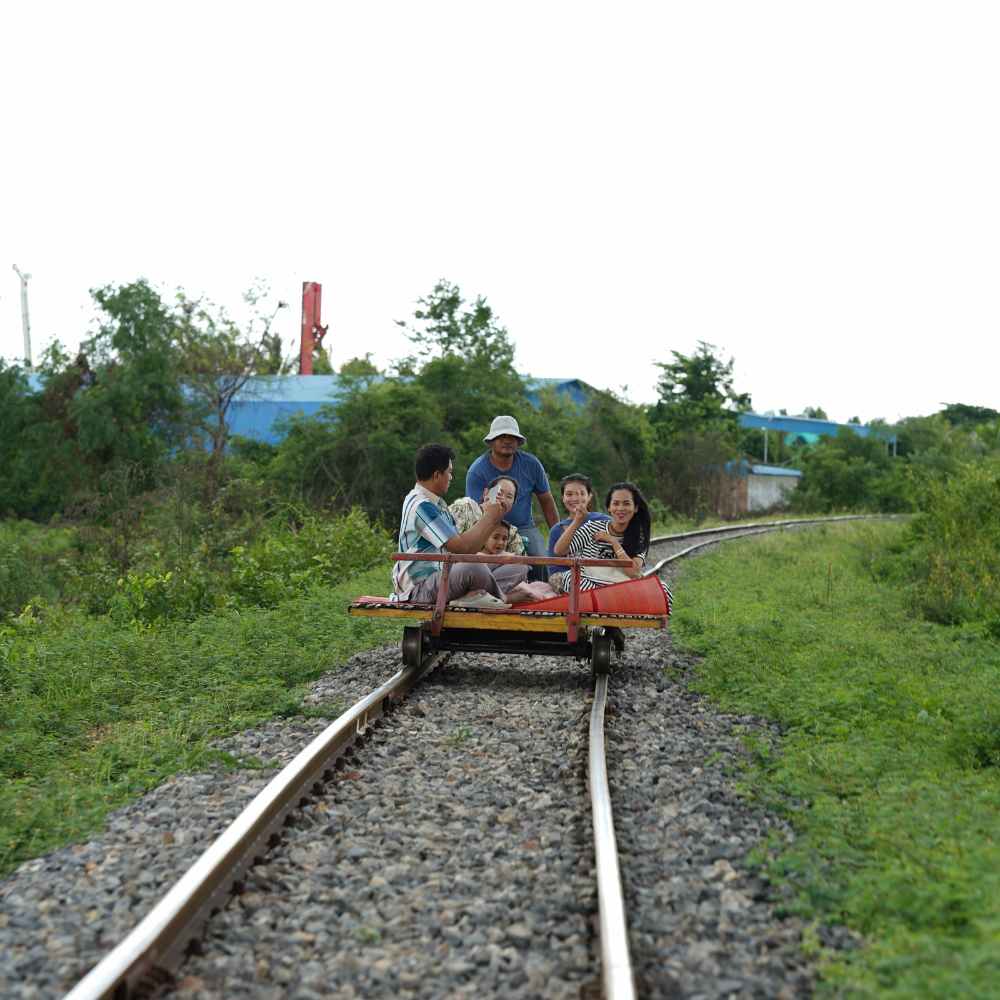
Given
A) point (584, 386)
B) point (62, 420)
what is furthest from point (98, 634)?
point (584, 386)

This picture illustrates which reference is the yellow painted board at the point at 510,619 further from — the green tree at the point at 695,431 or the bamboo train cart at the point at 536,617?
the green tree at the point at 695,431

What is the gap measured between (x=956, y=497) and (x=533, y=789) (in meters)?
15.2

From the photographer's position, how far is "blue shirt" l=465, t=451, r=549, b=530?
383 inches

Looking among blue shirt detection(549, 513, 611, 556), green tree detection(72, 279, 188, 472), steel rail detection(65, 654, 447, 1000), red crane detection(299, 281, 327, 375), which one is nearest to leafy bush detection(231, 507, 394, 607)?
blue shirt detection(549, 513, 611, 556)

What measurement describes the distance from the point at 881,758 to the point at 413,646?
11.4 feet

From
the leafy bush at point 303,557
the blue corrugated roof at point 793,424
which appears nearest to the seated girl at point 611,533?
the leafy bush at point 303,557

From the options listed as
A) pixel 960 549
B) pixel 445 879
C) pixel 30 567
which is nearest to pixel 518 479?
pixel 445 879

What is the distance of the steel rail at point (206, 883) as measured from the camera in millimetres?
3373

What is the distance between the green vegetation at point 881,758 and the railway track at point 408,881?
0.55 metres

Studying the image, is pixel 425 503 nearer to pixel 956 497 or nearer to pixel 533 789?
pixel 533 789

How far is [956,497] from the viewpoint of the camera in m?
19.1

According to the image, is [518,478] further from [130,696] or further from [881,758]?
[881,758]

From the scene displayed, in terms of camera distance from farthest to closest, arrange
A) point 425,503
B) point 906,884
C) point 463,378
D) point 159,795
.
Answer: point 463,378 < point 425,503 < point 159,795 < point 906,884

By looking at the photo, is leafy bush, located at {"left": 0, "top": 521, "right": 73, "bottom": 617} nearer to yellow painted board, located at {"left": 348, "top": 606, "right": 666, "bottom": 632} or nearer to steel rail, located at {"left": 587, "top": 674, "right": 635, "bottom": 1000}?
yellow painted board, located at {"left": 348, "top": 606, "right": 666, "bottom": 632}
